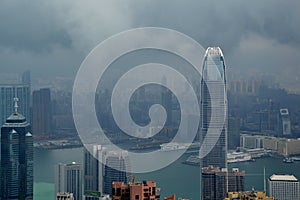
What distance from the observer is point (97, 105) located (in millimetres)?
3877

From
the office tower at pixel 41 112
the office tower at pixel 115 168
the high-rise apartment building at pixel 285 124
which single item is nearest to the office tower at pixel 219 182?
the high-rise apartment building at pixel 285 124

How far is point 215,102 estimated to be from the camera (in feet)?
16.2

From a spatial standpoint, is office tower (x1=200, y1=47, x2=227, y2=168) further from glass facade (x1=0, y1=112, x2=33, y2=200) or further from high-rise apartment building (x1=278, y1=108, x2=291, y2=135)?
glass facade (x1=0, y1=112, x2=33, y2=200)

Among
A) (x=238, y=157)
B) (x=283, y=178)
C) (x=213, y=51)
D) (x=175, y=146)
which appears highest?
(x=213, y=51)

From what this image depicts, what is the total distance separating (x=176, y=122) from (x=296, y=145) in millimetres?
1659

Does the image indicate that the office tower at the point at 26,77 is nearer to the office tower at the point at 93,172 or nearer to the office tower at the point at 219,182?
the office tower at the point at 93,172

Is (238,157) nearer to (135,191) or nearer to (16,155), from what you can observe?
(16,155)

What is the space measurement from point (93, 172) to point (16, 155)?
78cm

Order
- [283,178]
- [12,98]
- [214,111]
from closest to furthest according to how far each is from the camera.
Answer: [283,178] < [12,98] < [214,111]

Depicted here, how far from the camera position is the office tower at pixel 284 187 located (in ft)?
13.4

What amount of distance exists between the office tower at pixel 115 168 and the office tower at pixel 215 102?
2.74ft

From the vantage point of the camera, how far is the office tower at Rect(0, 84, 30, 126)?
15.3 ft

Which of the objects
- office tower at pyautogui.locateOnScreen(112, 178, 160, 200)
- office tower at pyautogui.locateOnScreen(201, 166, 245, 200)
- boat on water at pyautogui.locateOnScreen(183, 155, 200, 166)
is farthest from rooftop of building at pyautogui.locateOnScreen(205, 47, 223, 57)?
office tower at pyautogui.locateOnScreen(112, 178, 160, 200)

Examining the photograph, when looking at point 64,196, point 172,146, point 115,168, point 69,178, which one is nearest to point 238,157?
point 172,146
